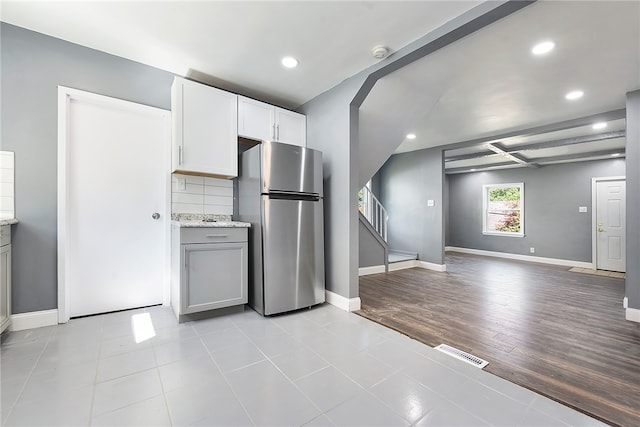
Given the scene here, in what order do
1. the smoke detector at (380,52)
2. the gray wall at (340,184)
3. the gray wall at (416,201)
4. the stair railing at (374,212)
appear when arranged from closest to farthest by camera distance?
the smoke detector at (380,52) < the gray wall at (340,184) < the gray wall at (416,201) < the stair railing at (374,212)

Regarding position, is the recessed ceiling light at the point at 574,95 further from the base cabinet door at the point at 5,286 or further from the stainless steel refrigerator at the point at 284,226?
the base cabinet door at the point at 5,286

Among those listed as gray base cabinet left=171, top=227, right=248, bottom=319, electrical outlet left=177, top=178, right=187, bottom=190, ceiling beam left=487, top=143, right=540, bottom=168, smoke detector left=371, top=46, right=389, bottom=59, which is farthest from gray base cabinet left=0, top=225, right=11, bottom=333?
ceiling beam left=487, top=143, right=540, bottom=168

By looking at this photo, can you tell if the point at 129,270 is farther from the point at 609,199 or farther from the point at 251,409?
the point at 609,199

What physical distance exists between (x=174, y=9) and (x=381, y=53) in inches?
64.5

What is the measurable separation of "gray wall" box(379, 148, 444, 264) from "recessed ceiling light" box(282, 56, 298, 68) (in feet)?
12.4

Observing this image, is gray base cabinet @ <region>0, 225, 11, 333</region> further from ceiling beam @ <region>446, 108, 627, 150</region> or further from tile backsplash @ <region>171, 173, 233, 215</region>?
ceiling beam @ <region>446, 108, 627, 150</region>

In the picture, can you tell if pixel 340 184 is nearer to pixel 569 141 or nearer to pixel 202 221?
pixel 202 221

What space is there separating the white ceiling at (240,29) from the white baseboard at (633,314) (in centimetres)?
333

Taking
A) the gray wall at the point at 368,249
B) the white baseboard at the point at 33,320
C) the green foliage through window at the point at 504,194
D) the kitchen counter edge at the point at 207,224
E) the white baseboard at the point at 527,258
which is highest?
the green foliage through window at the point at 504,194

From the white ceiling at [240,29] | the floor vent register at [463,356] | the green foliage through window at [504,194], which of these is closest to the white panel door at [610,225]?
the green foliage through window at [504,194]

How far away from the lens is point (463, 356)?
1902 millimetres

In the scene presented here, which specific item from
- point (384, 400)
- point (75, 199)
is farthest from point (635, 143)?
point (75, 199)

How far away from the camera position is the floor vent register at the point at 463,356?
1.81m

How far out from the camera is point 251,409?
1336 mm
